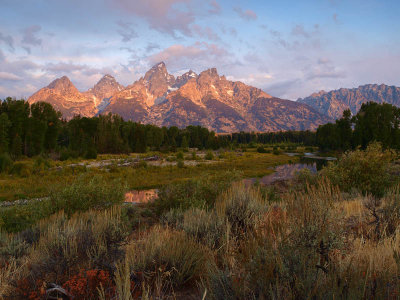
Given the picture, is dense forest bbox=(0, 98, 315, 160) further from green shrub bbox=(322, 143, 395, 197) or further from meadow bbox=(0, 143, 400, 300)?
green shrub bbox=(322, 143, 395, 197)

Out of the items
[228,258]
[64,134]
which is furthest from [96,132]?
[228,258]

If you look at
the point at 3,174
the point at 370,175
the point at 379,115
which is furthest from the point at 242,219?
the point at 379,115

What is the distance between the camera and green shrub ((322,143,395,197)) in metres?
11.0

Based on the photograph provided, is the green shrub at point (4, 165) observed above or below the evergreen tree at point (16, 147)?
below

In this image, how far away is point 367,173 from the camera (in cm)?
1123

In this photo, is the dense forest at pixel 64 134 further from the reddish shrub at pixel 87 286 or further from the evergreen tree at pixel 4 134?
the reddish shrub at pixel 87 286

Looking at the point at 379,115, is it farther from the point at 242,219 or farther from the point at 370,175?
the point at 242,219

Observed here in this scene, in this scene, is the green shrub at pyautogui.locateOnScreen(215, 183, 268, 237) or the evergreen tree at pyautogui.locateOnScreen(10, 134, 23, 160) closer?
the green shrub at pyautogui.locateOnScreen(215, 183, 268, 237)

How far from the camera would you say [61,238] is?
173 inches

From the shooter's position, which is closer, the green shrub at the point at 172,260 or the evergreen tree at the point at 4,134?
the green shrub at the point at 172,260

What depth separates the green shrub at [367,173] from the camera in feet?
36.2

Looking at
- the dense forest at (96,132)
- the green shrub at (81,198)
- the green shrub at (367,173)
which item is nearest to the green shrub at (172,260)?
the green shrub at (81,198)

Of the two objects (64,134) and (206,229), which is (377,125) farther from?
(64,134)

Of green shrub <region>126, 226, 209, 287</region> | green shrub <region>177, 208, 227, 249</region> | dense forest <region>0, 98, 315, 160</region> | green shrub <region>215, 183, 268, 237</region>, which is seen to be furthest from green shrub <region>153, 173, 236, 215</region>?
dense forest <region>0, 98, 315, 160</region>
